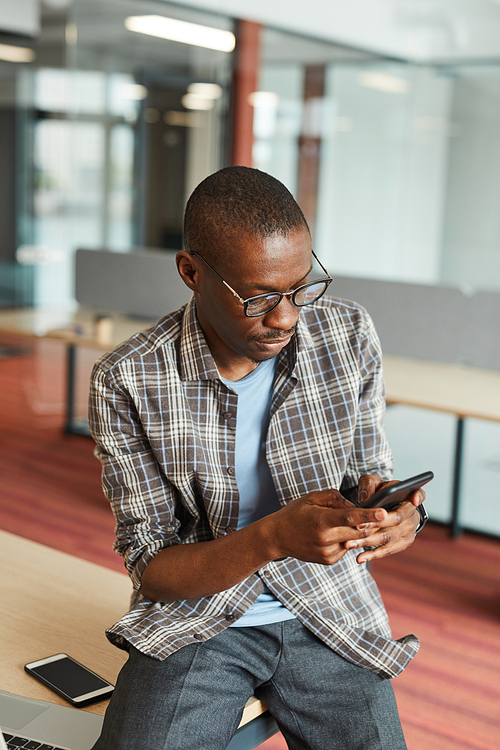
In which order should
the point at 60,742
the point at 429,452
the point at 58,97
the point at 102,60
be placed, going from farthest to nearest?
the point at 58,97
the point at 102,60
the point at 429,452
the point at 60,742

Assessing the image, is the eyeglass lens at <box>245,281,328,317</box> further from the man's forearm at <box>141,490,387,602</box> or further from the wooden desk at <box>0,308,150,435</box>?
the wooden desk at <box>0,308,150,435</box>

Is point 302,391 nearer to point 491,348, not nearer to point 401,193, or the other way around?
point 491,348

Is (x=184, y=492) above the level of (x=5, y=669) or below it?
above

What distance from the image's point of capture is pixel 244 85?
4871 mm

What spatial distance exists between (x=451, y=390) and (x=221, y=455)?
71.0 inches

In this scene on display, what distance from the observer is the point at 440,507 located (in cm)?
324

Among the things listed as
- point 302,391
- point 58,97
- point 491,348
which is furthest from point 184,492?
point 58,97

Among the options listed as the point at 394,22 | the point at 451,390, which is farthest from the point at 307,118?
the point at 451,390

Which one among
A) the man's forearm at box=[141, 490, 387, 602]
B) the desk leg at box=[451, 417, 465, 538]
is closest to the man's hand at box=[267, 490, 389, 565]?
the man's forearm at box=[141, 490, 387, 602]

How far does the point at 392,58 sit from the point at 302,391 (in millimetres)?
4373

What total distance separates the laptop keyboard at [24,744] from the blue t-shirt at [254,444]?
335 mm

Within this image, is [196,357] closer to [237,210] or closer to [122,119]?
[237,210]

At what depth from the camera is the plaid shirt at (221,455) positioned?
1085 millimetres

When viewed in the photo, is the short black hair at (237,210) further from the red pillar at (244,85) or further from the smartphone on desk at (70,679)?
the red pillar at (244,85)
